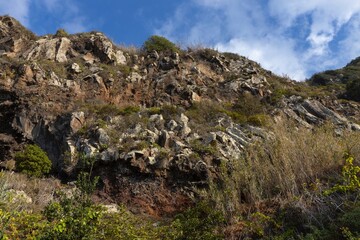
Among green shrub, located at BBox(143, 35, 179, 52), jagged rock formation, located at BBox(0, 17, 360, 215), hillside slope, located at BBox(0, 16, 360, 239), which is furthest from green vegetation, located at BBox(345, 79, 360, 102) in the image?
green shrub, located at BBox(143, 35, 179, 52)

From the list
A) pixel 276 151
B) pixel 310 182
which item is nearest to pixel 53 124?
pixel 276 151

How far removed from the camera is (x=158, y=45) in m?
27.0

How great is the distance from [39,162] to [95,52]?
452 inches

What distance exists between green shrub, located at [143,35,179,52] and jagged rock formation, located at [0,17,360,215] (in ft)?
2.53

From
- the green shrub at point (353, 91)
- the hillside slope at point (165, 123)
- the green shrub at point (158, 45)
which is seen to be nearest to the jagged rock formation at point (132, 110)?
the hillside slope at point (165, 123)

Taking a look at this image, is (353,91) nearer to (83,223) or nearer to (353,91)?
(353,91)

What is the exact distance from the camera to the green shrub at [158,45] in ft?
87.5

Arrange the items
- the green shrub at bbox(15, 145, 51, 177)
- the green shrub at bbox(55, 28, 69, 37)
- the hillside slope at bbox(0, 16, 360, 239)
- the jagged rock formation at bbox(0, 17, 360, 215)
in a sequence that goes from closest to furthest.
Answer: the hillside slope at bbox(0, 16, 360, 239), the jagged rock formation at bbox(0, 17, 360, 215), the green shrub at bbox(15, 145, 51, 177), the green shrub at bbox(55, 28, 69, 37)

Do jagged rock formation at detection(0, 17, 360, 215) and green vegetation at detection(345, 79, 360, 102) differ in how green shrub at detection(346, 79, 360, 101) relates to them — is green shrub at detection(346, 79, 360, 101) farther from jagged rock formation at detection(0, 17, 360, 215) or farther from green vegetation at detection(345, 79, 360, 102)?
jagged rock formation at detection(0, 17, 360, 215)

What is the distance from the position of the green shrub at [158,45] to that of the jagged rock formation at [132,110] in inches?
30.3

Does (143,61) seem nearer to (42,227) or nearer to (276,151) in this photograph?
(276,151)

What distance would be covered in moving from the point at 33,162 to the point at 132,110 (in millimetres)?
5517

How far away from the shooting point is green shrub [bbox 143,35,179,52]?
87.5 feet

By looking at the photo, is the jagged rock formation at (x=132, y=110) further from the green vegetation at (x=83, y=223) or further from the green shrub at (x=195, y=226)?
the green vegetation at (x=83, y=223)
